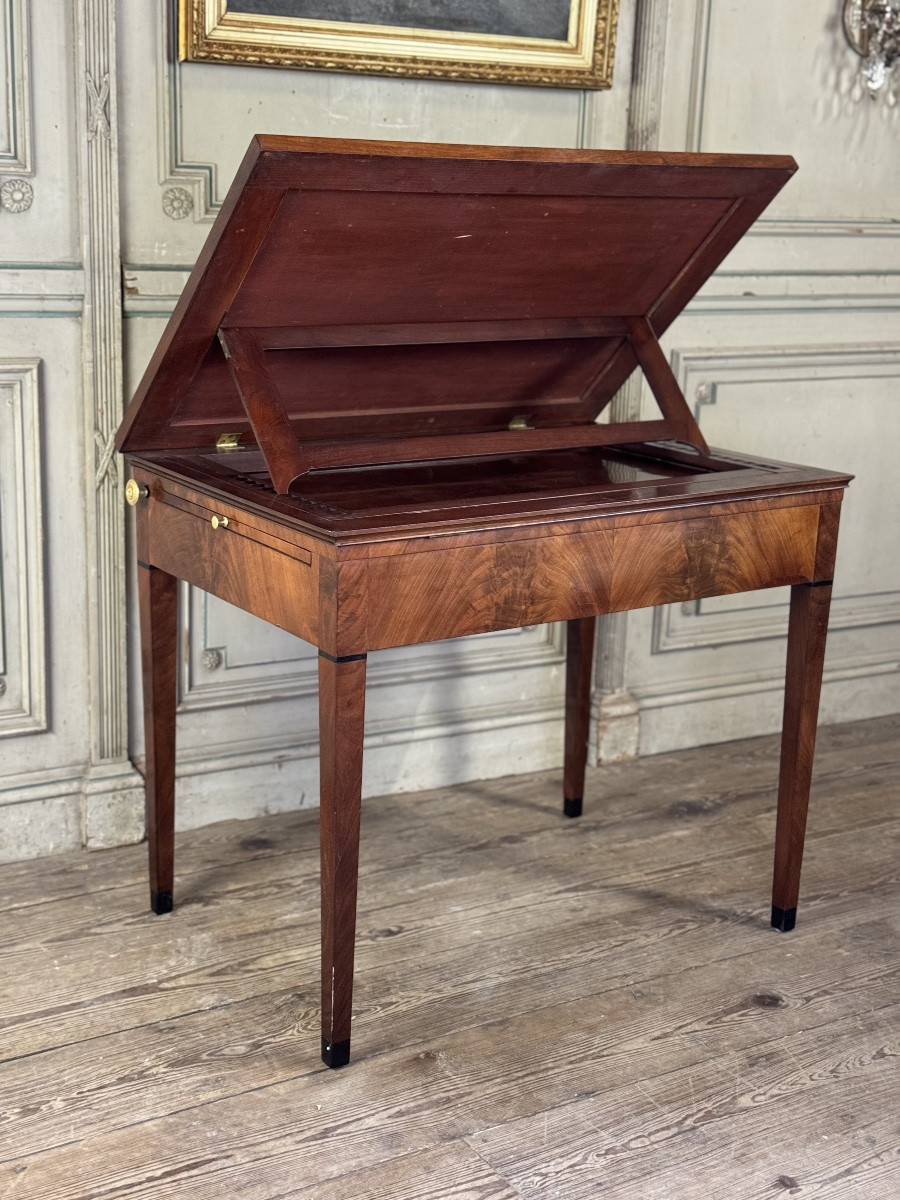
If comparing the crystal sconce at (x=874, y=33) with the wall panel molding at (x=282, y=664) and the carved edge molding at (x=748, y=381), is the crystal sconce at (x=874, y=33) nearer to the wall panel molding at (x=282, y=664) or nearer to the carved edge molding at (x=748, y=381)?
the carved edge molding at (x=748, y=381)

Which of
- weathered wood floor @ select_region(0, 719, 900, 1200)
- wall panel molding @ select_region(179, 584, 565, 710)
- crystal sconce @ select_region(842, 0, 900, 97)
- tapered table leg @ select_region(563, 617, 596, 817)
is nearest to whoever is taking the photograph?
weathered wood floor @ select_region(0, 719, 900, 1200)

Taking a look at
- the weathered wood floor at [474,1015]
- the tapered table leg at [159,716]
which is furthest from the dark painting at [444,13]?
the weathered wood floor at [474,1015]

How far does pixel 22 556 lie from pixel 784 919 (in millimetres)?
1681

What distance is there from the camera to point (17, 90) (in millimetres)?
2582

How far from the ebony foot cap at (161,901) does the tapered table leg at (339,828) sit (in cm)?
60

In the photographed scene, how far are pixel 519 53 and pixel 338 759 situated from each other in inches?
68.9

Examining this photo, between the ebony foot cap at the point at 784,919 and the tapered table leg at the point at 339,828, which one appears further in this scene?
the ebony foot cap at the point at 784,919

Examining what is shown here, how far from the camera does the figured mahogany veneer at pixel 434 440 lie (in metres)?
2.07

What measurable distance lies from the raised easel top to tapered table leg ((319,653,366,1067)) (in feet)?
1.26

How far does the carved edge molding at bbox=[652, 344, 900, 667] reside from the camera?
351 centimetres

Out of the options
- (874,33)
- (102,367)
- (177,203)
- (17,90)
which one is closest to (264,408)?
(102,367)

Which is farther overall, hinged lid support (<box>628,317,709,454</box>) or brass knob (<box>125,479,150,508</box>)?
hinged lid support (<box>628,317,709,454</box>)

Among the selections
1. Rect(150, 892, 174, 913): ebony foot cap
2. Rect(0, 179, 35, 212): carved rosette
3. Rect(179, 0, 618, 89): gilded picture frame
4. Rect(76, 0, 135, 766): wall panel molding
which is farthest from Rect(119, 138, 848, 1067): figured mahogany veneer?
Rect(179, 0, 618, 89): gilded picture frame

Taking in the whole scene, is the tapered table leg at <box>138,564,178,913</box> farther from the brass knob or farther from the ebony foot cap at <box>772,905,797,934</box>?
the ebony foot cap at <box>772,905,797,934</box>
